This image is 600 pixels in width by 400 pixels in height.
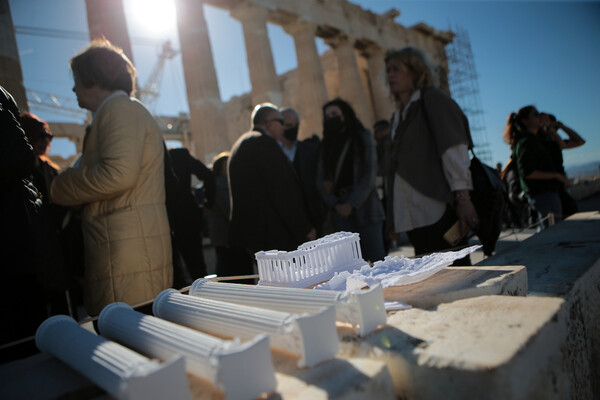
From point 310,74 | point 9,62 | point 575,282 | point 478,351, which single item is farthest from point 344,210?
point 310,74

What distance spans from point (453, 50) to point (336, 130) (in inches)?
1033

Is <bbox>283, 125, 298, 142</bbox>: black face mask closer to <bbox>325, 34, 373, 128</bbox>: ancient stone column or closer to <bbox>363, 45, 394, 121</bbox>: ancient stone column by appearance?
<bbox>325, 34, 373, 128</bbox>: ancient stone column

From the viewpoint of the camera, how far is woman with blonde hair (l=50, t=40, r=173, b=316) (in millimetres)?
1731

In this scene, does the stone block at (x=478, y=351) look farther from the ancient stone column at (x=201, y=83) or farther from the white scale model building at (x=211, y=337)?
the ancient stone column at (x=201, y=83)

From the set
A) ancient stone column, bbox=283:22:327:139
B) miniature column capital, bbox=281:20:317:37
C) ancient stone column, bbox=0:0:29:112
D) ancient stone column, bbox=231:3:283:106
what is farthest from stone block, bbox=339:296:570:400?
miniature column capital, bbox=281:20:317:37

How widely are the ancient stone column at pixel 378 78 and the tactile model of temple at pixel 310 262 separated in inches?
709

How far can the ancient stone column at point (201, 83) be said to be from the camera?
10.8 metres

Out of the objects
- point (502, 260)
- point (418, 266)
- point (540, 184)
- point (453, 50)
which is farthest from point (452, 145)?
point (453, 50)

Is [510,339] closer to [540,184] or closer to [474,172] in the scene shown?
[474,172]

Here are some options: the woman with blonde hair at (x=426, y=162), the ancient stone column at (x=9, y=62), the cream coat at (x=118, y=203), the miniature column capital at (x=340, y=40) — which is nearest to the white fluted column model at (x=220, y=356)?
the cream coat at (x=118, y=203)

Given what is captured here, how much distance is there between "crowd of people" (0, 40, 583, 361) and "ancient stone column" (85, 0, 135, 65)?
179cm

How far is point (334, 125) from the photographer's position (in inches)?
126

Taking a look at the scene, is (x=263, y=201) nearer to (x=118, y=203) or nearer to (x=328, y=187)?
(x=328, y=187)

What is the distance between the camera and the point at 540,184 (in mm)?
3449
